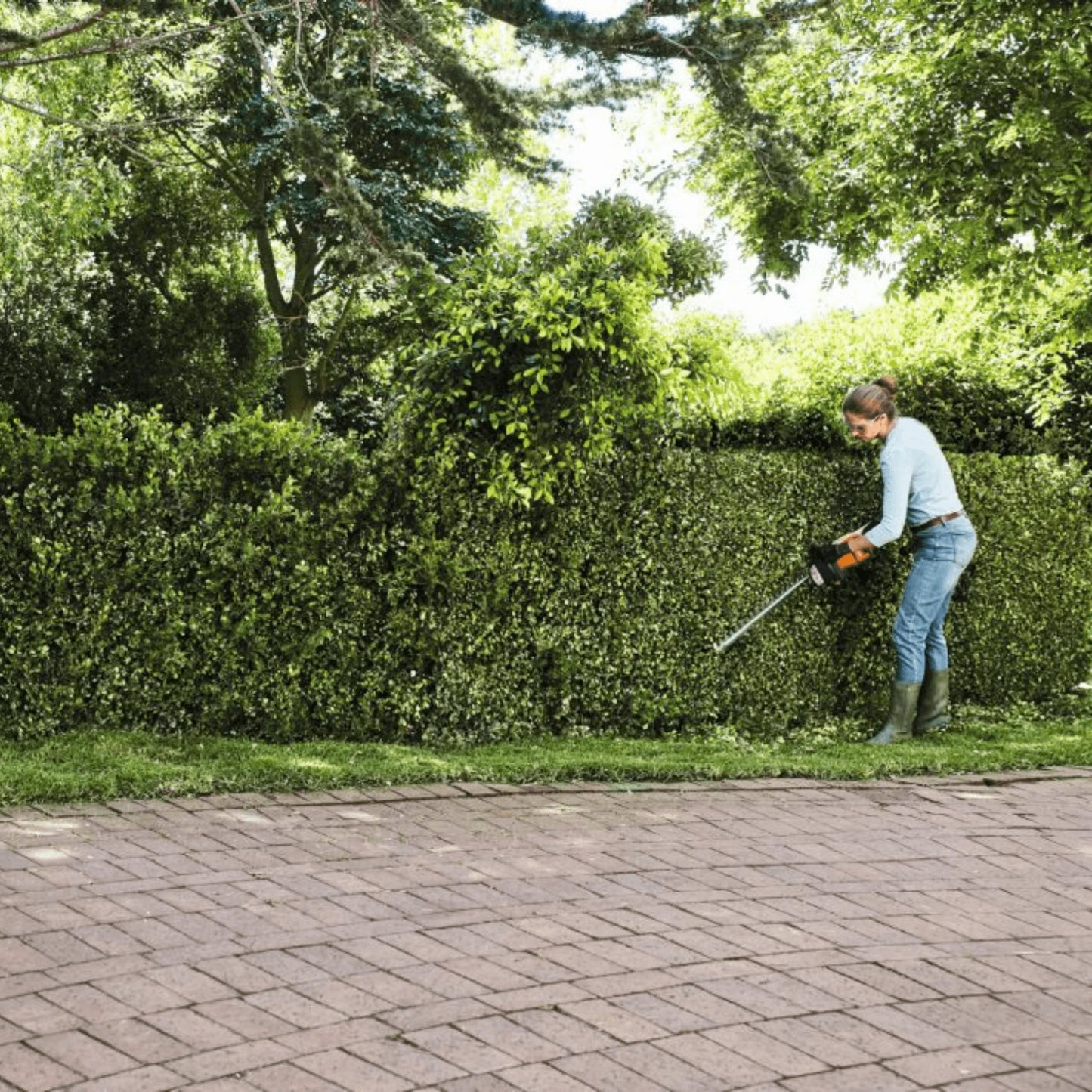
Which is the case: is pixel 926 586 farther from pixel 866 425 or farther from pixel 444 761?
pixel 444 761

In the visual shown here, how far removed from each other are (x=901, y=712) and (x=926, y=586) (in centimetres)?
82

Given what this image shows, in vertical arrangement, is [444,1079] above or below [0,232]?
below

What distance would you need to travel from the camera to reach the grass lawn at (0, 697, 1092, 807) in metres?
6.12

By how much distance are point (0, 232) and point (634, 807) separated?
1227 cm

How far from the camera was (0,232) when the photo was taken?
620 inches

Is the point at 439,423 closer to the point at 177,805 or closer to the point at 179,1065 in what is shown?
the point at 177,805

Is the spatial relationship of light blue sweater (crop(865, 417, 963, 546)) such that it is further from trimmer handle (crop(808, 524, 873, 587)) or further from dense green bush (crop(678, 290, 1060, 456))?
dense green bush (crop(678, 290, 1060, 456))

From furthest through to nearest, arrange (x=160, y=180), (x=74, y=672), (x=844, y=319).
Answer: (x=160, y=180) < (x=844, y=319) < (x=74, y=672)

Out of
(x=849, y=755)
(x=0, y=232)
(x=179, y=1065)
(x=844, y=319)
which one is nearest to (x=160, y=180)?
(x=0, y=232)

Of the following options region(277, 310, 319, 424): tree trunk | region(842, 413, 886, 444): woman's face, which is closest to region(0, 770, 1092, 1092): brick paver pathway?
region(842, 413, 886, 444): woman's face

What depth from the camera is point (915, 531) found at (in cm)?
891

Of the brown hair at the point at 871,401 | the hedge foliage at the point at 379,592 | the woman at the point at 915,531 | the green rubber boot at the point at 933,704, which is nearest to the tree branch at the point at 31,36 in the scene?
the hedge foliage at the point at 379,592

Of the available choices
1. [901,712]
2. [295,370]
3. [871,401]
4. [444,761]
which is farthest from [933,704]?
[295,370]

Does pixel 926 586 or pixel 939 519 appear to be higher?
pixel 939 519
